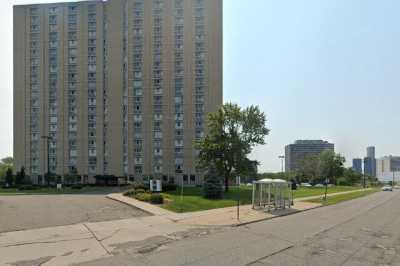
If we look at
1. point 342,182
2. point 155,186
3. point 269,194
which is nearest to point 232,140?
point 155,186

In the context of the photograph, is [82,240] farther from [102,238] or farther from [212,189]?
[212,189]

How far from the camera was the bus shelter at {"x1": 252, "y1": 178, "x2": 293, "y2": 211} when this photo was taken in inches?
1069

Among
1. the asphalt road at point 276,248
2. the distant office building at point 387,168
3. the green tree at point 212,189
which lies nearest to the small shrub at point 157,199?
the green tree at point 212,189

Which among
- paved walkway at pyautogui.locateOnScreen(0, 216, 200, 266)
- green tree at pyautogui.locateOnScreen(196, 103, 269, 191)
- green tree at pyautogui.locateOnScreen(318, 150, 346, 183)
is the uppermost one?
green tree at pyautogui.locateOnScreen(196, 103, 269, 191)

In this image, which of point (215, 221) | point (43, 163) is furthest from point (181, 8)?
point (215, 221)

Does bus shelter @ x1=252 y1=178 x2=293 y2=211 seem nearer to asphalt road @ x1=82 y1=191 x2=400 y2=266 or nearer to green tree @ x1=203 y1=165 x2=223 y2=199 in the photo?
green tree @ x1=203 y1=165 x2=223 y2=199

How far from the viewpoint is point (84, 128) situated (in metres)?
93.6

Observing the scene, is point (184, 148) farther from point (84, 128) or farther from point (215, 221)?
point (215, 221)

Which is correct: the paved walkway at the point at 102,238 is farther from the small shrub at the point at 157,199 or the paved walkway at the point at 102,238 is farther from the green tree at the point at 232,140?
the green tree at the point at 232,140

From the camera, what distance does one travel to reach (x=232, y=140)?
46.7 metres

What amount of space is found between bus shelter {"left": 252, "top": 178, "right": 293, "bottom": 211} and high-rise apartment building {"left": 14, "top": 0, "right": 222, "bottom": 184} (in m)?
63.2

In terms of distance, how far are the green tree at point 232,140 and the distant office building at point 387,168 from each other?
438 ft

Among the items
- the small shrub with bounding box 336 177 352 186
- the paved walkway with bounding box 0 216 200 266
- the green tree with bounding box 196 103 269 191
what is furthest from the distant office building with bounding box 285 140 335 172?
the paved walkway with bounding box 0 216 200 266

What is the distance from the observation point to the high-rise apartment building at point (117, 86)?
92500mm
